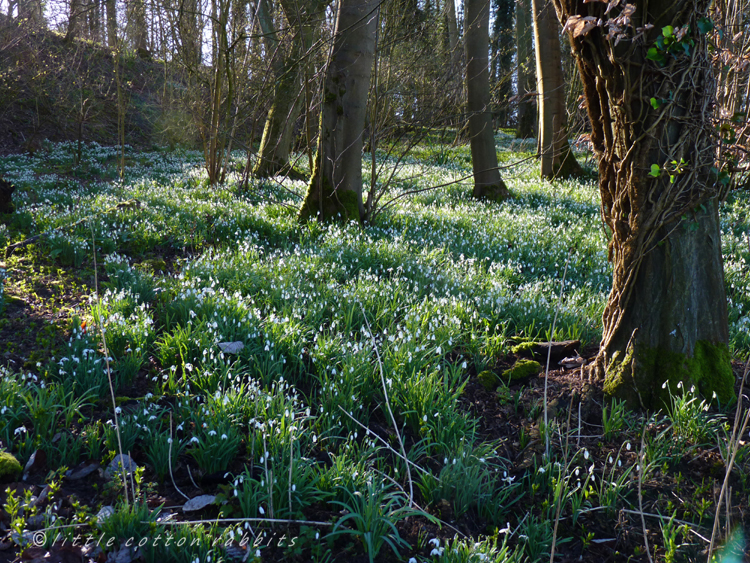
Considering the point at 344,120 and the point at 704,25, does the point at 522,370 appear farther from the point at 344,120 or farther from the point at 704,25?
the point at 344,120

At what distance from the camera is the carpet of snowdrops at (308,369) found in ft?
7.49

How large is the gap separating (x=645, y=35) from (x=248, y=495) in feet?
10.4

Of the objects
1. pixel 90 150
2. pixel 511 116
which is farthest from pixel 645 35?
pixel 511 116

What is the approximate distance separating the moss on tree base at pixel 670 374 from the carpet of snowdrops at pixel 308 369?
1.67 feet

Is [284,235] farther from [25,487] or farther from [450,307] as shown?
[25,487]

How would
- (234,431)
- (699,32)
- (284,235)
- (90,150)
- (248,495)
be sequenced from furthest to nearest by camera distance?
(90,150) < (284,235) < (699,32) < (234,431) < (248,495)

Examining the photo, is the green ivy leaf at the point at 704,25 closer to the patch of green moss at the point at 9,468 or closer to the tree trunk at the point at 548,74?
the patch of green moss at the point at 9,468

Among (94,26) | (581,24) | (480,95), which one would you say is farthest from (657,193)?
(94,26)

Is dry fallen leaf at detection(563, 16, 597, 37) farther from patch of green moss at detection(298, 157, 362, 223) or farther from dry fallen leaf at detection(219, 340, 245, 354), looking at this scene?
patch of green moss at detection(298, 157, 362, 223)

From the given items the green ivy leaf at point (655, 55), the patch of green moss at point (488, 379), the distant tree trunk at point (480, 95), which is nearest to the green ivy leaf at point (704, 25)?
the green ivy leaf at point (655, 55)

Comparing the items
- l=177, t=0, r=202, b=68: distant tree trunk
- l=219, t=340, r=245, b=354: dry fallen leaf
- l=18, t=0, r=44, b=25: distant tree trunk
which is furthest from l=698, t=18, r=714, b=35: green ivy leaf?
l=18, t=0, r=44, b=25: distant tree trunk

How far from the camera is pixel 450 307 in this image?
168 inches

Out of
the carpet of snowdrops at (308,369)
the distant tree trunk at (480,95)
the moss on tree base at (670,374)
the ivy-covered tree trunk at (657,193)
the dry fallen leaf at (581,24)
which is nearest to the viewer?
the carpet of snowdrops at (308,369)

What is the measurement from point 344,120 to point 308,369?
4696 millimetres
